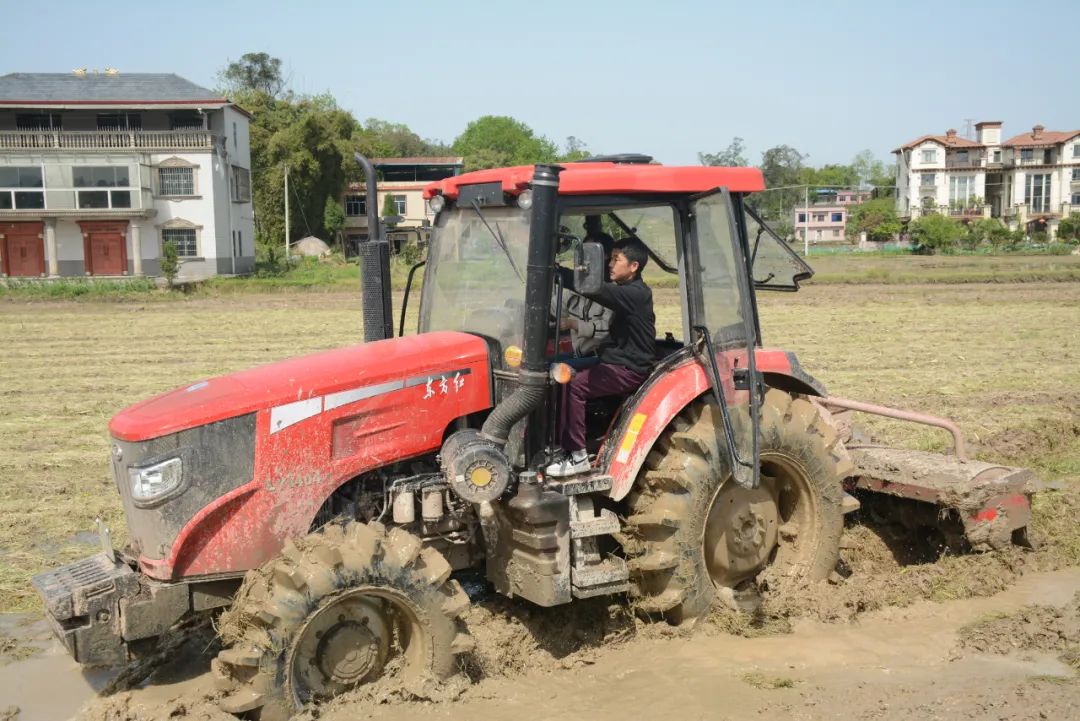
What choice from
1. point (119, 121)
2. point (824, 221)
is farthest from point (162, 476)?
point (824, 221)

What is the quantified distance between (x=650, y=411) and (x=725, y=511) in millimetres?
860

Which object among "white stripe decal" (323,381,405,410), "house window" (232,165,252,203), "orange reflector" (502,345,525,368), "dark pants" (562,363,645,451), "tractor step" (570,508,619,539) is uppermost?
"house window" (232,165,252,203)

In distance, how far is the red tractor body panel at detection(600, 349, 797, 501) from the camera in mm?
5438

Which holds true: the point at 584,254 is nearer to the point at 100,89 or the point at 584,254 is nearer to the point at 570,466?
the point at 570,466

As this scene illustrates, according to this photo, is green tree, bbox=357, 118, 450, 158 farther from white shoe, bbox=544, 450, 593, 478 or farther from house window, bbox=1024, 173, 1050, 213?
white shoe, bbox=544, 450, 593, 478

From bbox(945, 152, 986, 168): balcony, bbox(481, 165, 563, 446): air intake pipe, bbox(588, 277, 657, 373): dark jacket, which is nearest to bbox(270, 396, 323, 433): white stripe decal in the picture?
bbox(481, 165, 563, 446): air intake pipe

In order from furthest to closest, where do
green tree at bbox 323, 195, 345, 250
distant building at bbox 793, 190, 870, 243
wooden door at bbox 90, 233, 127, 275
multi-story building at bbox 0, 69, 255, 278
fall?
distant building at bbox 793, 190, 870, 243 < green tree at bbox 323, 195, 345, 250 < wooden door at bbox 90, 233, 127, 275 < multi-story building at bbox 0, 69, 255, 278

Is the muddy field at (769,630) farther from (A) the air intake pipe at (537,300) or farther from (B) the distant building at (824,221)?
(B) the distant building at (824,221)

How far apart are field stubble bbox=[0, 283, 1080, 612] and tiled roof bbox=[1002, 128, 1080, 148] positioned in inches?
2485

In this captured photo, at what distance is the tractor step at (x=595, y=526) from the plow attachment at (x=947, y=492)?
209cm

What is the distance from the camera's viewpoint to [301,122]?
60812 millimetres

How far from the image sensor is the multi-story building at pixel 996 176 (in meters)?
85.8

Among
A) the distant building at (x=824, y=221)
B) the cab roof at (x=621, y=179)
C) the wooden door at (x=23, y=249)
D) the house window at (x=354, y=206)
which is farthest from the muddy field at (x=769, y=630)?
the distant building at (x=824, y=221)

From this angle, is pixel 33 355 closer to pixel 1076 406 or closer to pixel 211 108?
pixel 1076 406
